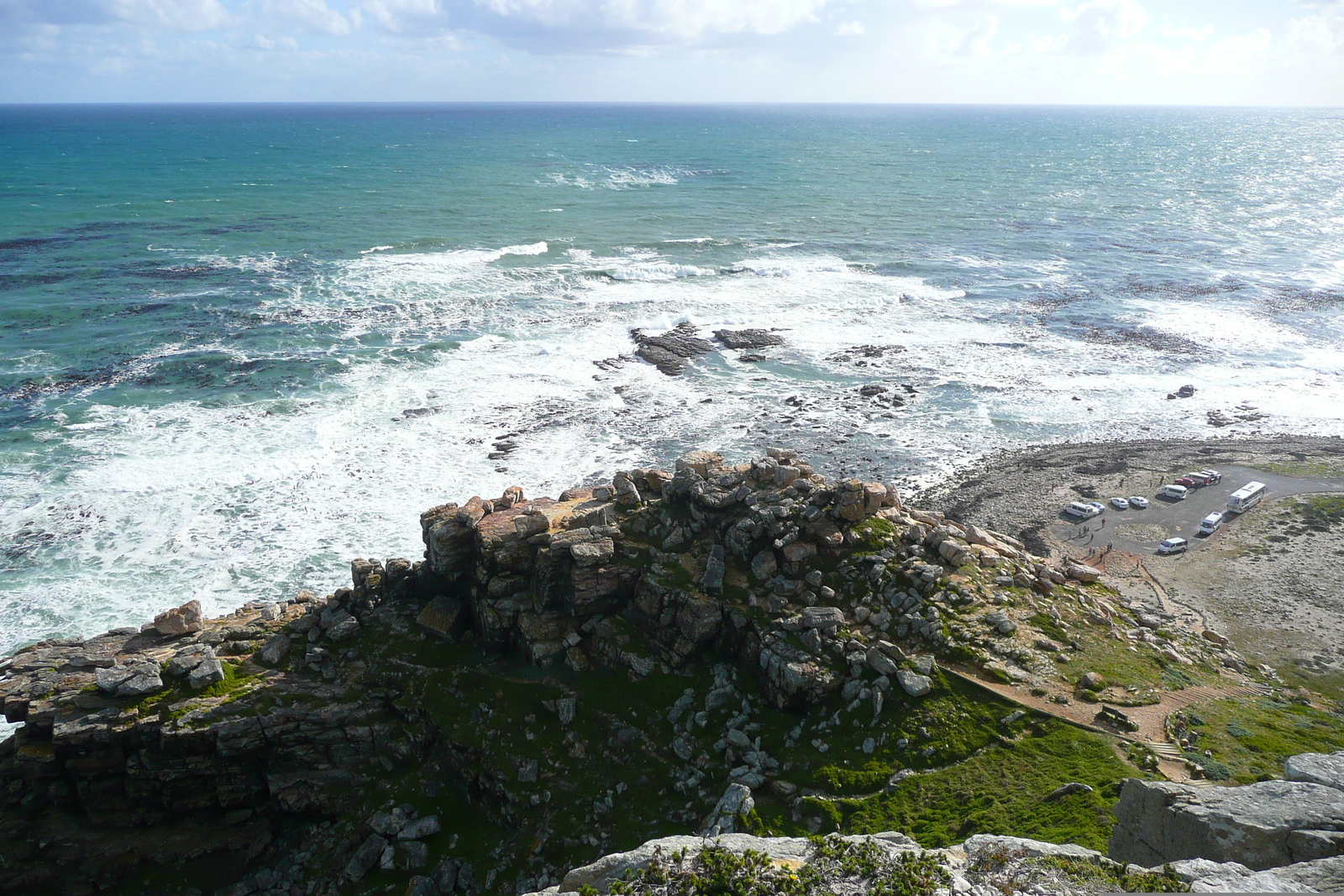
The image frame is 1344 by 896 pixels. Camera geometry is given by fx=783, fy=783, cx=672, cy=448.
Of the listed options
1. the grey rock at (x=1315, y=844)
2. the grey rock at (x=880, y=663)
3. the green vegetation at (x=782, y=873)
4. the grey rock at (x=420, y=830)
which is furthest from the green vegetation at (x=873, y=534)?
the grey rock at (x=420, y=830)

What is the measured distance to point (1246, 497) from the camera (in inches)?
1624

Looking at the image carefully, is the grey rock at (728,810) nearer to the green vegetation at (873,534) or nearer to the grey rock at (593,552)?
the grey rock at (593,552)

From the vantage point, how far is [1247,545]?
37.9 meters

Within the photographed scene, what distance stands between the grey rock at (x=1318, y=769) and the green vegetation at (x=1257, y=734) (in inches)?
104

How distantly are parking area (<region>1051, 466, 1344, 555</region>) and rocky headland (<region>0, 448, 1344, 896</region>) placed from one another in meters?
14.2

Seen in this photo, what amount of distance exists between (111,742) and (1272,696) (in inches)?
1265

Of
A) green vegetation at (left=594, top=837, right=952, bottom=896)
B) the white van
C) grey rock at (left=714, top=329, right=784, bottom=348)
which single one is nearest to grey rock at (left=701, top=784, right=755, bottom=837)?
green vegetation at (left=594, top=837, right=952, bottom=896)

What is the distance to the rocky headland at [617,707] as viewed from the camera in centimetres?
1858

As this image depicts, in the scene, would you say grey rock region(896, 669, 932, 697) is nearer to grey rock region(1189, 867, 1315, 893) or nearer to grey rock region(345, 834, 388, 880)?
grey rock region(1189, 867, 1315, 893)

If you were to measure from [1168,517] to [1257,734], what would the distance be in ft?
80.8

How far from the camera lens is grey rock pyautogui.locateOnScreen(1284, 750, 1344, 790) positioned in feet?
45.3

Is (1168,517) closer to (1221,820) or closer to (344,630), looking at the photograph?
(1221,820)

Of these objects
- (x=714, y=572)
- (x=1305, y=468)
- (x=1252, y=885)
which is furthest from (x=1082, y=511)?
(x=1252, y=885)

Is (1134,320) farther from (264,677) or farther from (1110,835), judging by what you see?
(264,677)
